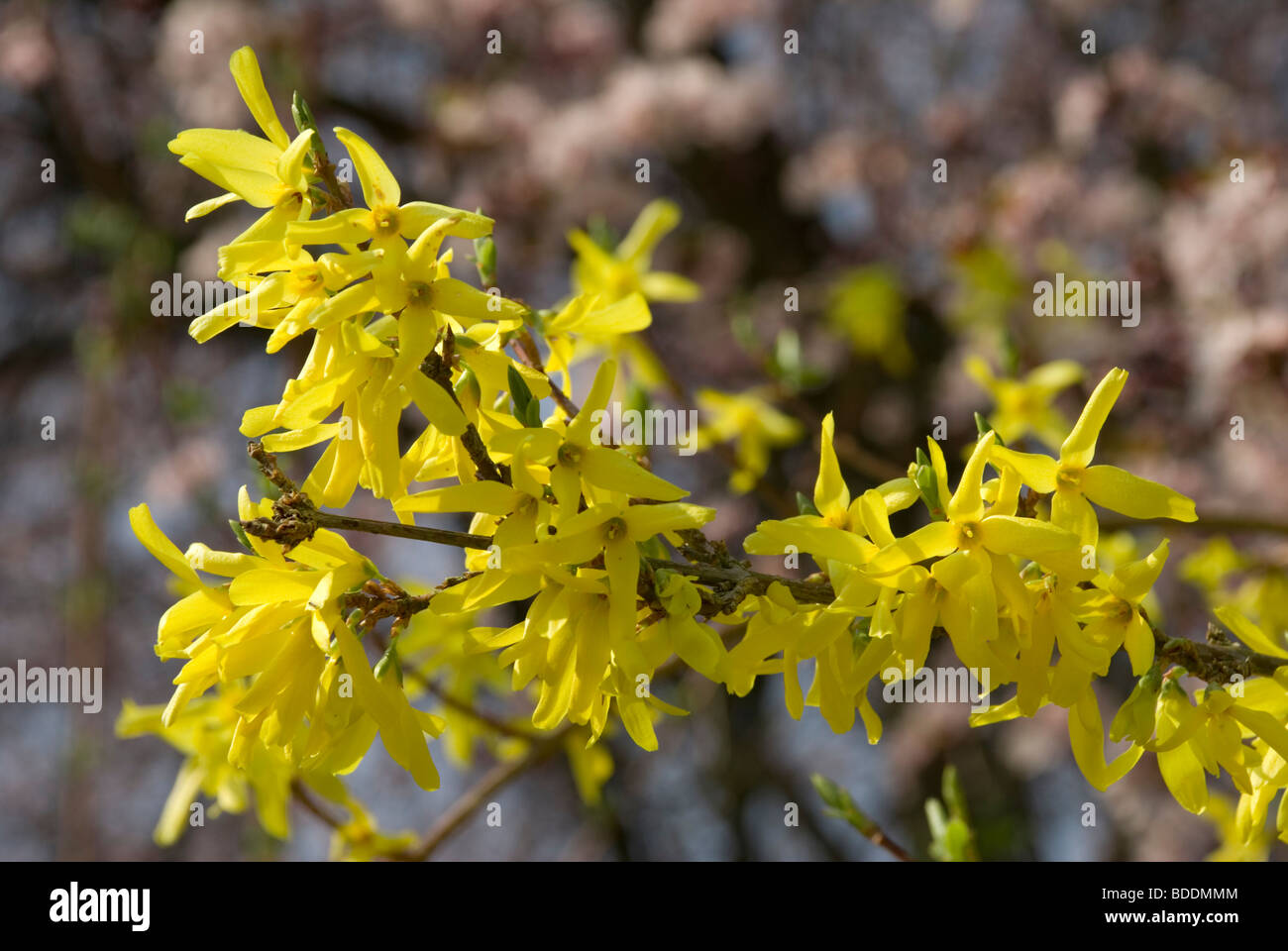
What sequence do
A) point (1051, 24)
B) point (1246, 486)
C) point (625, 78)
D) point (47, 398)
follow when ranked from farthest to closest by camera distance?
point (47, 398), point (1051, 24), point (625, 78), point (1246, 486)

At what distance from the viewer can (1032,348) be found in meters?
5.08

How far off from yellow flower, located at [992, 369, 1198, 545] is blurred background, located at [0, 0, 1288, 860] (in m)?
3.13

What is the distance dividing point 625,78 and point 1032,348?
2744mm

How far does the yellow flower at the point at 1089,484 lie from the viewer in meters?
1.21

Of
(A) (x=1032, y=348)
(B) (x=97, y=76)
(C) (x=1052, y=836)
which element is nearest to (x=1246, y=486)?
(A) (x=1032, y=348)

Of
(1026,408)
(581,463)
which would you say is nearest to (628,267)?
(1026,408)

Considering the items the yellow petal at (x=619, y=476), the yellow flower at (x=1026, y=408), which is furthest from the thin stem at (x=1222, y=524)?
the yellow petal at (x=619, y=476)

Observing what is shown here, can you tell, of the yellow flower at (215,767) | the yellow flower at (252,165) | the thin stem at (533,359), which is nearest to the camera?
the yellow flower at (252,165)

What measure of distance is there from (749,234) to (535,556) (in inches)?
230

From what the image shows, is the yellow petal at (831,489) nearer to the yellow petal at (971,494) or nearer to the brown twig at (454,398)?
the yellow petal at (971,494)

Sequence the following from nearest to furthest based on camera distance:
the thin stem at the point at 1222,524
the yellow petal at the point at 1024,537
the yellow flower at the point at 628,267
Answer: the yellow petal at the point at 1024,537, the thin stem at the point at 1222,524, the yellow flower at the point at 628,267

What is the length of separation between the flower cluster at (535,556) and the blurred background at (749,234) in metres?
3.17

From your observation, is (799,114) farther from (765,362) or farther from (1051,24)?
(765,362)

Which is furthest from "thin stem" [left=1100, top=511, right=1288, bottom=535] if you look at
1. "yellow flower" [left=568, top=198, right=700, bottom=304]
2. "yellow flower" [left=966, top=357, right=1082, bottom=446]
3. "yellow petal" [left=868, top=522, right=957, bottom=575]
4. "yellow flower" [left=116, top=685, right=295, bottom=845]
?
"yellow flower" [left=116, top=685, right=295, bottom=845]
